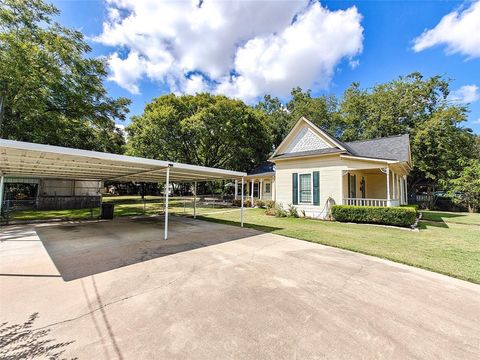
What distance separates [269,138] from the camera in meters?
27.3

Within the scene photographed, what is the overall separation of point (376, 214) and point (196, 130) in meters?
17.1

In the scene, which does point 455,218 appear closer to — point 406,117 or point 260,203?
point 406,117

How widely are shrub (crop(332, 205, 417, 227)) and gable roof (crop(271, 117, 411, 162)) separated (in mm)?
3350

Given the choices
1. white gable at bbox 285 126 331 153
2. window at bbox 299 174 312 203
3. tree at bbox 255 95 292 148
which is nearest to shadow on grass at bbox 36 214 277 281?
window at bbox 299 174 312 203

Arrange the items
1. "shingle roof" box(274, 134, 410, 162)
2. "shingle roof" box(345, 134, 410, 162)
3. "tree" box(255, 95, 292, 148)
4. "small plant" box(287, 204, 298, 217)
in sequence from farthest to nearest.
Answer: "tree" box(255, 95, 292, 148) → "small plant" box(287, 204, 298, 217) → "shingle roof" box(345, 134, 410, 162) → "shingle roof" box(274, 134, 410, 162)

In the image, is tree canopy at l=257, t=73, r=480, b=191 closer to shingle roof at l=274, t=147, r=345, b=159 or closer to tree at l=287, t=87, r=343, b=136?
tree at l=287, t=87, r=343, b=136

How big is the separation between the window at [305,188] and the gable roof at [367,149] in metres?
1.47

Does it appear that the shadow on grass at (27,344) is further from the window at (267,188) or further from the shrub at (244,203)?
the window at (267,188)

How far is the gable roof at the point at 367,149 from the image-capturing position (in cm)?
1302

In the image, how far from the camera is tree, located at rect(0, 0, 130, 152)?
11.0 meters

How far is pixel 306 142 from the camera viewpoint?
14.4 metres

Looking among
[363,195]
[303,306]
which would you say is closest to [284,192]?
[363,195]

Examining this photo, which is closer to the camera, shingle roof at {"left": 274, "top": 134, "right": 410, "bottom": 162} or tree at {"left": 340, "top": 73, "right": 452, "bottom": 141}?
shingle roof at {"left": 274, "top": 134, "right": 410, "bottom": 162}

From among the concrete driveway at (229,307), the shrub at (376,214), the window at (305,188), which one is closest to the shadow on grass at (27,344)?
the concrete driveway at (229,307)
